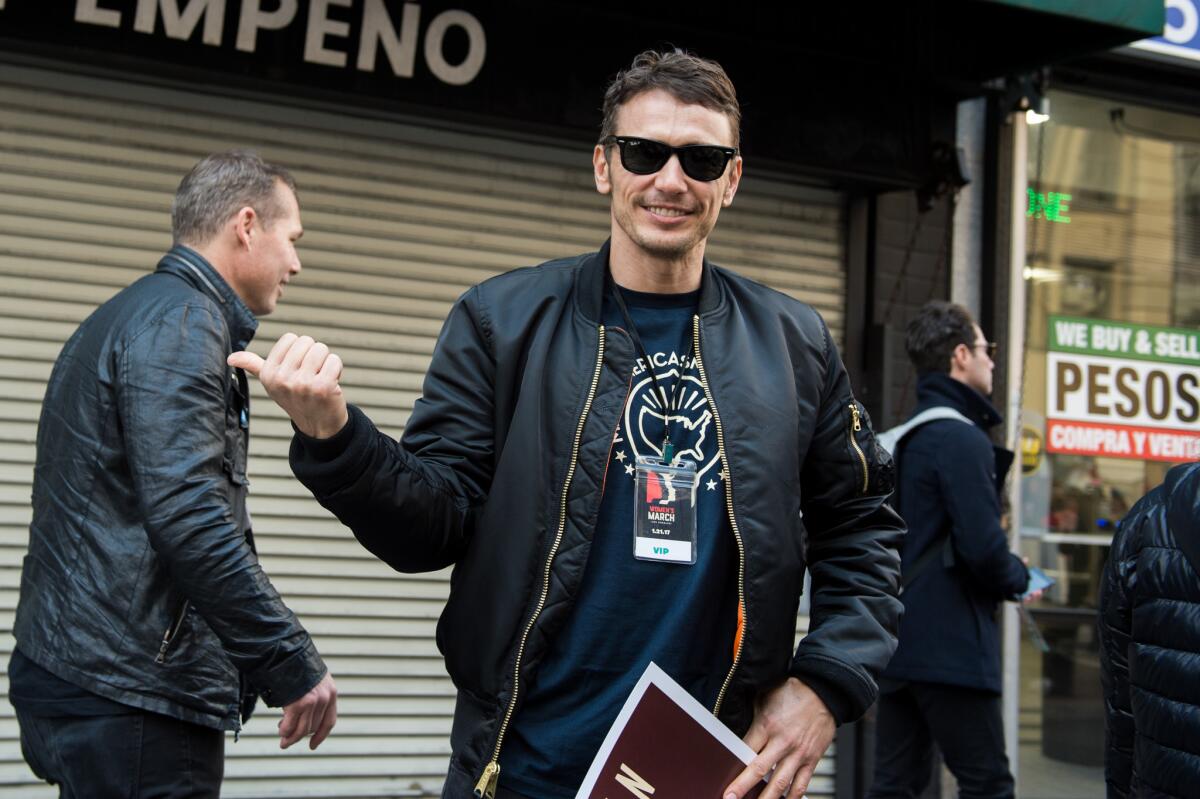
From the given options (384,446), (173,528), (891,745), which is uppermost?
(384,446)

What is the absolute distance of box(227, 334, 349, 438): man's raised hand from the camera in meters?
2.05

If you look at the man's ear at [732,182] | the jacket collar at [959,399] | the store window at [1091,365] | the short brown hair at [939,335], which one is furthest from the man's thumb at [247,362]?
the store window at [1091,365]

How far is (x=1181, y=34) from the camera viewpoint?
7.68 metres

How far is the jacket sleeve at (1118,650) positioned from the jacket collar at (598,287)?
1206 mm

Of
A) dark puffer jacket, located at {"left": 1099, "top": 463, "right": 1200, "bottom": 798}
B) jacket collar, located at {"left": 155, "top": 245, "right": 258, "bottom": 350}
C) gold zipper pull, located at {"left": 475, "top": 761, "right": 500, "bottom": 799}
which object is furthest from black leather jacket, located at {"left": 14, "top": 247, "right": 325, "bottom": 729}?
dark puffer jacket, located at {"left": 1099, "top": 463, "right": 1200, "bottom": 798}

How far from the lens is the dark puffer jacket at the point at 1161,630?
2863mm

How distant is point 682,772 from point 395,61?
4.26 metres

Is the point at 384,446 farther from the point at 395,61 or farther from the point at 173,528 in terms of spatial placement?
the point at 395,61

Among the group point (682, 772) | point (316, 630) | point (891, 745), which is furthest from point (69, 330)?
point (682, 772)

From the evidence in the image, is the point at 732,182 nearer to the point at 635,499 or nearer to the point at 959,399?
the point at 635,499

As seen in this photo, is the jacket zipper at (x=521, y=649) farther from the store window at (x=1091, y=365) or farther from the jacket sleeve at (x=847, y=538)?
the store window at (x=1091, y=365)

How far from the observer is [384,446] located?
2.19m

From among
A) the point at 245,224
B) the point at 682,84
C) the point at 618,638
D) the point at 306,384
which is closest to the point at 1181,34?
the point at 245,224

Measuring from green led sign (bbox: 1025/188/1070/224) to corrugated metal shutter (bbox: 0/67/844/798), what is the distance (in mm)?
2600
